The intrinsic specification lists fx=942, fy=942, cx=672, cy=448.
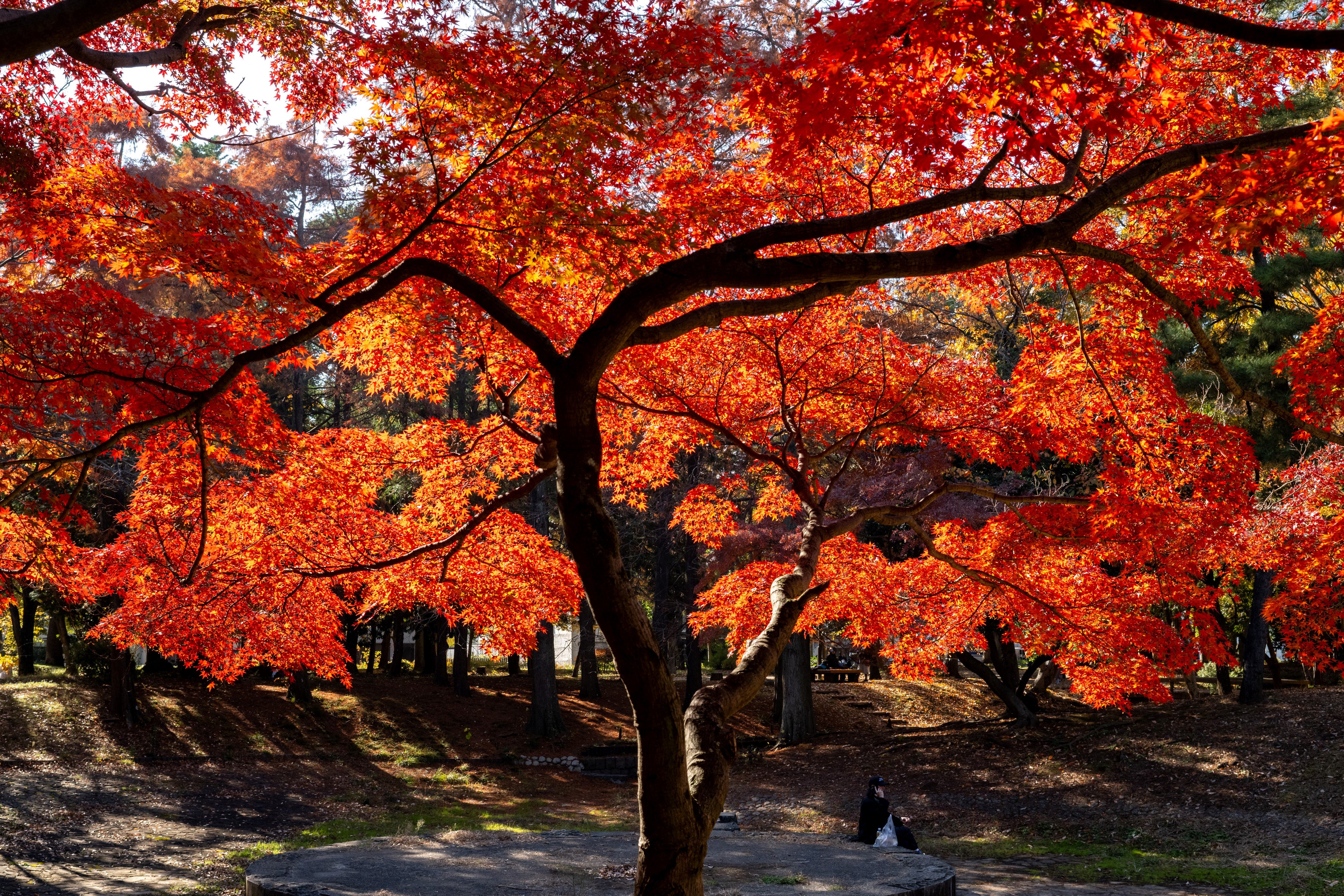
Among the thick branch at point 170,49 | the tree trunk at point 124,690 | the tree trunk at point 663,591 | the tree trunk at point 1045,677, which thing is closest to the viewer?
the thick branch at point 170,49

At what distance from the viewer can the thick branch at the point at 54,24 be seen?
3797 millimetres

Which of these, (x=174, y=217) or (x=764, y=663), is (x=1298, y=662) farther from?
(x=174, y=217)

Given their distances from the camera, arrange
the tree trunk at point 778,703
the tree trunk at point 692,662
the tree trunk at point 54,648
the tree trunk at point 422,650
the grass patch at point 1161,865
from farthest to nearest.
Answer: the tree trunk at point 422,650 < the tree trunk at point 54,648 < the tree trunk at point 778,703 < the tree trunk at point 692,662 < the grass patch at point 1161,865

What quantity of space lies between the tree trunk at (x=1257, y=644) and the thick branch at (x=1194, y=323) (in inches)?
434

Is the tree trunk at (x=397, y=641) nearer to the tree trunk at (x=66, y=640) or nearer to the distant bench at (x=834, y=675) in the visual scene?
the tree trunk at (x=66, y=640)

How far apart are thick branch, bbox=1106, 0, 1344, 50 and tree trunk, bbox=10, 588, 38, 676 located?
22.6 metres

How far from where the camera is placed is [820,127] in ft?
20.0

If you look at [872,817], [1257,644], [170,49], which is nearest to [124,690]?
[872,817]

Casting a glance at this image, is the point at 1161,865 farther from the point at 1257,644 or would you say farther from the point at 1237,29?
the point at 1237,29

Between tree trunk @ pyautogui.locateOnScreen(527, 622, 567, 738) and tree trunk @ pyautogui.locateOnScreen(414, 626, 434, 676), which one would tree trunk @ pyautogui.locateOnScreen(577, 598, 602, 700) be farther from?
tree trunk @ pyautogui.locateOnScreen(414, 626, 434, 676)

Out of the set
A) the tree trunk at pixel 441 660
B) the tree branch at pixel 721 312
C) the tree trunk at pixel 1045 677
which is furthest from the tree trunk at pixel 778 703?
the tree branch at pixel 721 312

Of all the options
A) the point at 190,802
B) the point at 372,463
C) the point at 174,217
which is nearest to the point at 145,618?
the point at 372,463

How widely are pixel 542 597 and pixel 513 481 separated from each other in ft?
34.3

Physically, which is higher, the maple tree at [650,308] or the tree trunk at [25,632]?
the maple tree at [650,308]
